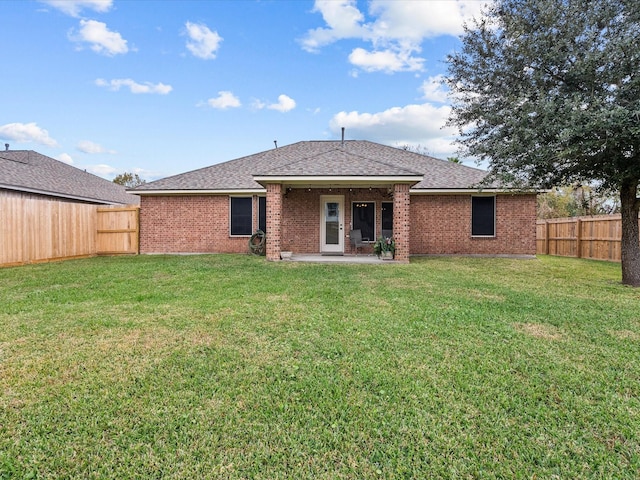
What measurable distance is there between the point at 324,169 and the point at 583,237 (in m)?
11.0

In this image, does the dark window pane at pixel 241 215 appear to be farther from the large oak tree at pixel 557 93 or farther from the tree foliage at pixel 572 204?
the tree foliage at pixel 572 204

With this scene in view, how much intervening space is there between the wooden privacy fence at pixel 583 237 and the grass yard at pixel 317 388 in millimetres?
8938

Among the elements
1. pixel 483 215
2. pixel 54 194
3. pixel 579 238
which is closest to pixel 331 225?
pixel 483 215

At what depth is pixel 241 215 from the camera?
13477 mm

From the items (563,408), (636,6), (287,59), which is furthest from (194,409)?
(287,59)

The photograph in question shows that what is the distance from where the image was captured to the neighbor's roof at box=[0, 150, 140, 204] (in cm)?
1286

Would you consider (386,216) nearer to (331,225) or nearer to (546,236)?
(331,225)

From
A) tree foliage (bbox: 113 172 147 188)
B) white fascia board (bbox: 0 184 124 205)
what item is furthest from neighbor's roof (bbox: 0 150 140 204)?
tree foliage (bbox: 113 172 147 188)

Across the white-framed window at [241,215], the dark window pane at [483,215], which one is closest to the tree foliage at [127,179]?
the white-framed window at [241,215]

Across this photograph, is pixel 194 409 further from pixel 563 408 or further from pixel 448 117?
pixel 448 117

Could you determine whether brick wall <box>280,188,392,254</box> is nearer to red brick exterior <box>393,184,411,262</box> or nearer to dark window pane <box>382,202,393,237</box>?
dark window pane <box>382,202,393,237</box>

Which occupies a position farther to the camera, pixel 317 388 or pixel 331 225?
pixel 331 225

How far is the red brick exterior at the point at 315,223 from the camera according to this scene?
13016mm

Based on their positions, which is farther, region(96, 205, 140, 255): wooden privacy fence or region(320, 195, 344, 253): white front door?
region(96, 205, 140, 255): wooden privacy fence
